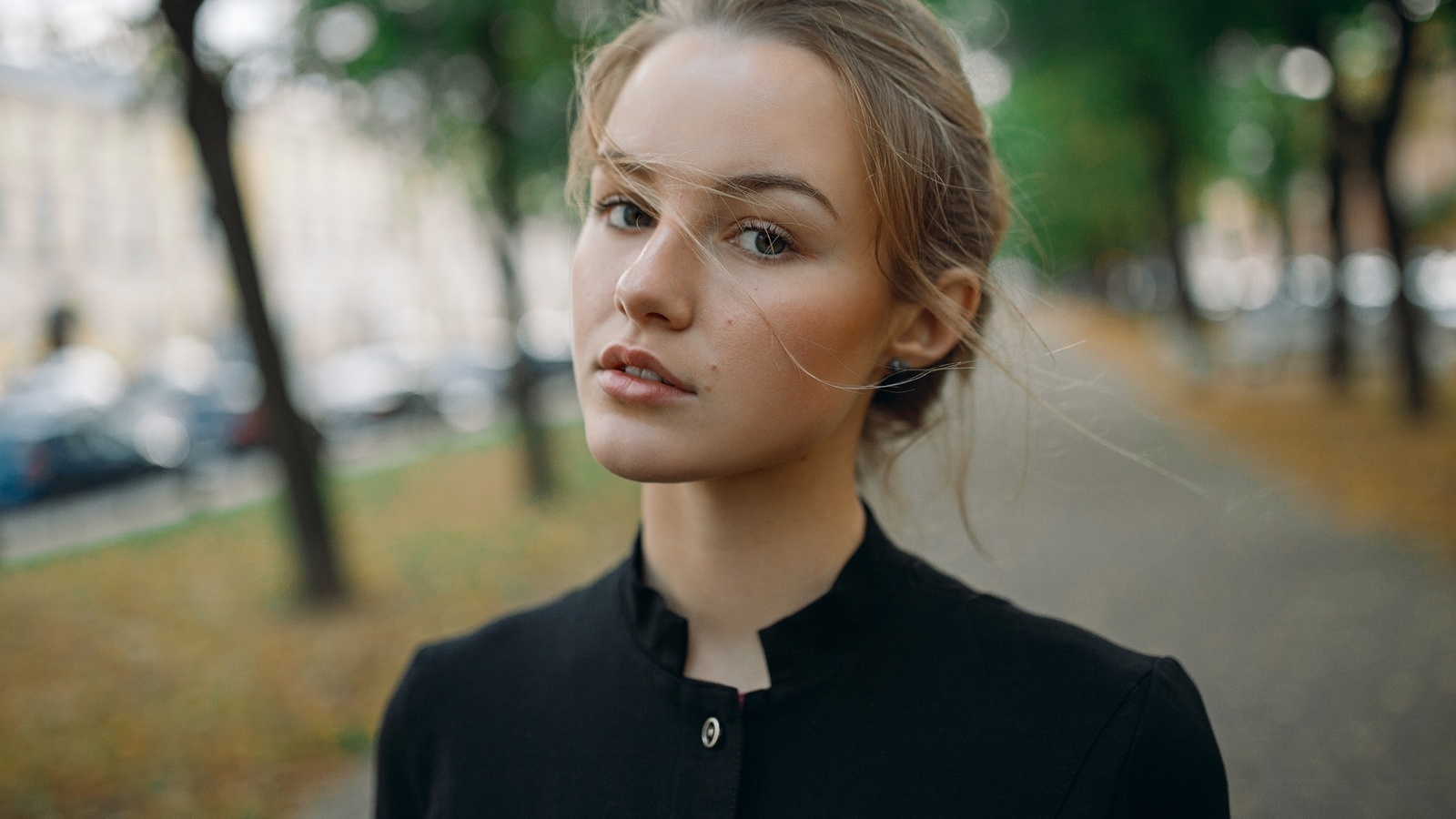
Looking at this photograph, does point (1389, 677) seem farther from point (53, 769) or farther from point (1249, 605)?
point (53, 769)

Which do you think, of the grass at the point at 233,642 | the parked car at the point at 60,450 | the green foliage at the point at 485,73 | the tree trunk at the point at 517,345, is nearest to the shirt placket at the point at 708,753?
the grass at the point at 233,642

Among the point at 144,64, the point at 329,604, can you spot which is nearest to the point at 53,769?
the point at 329,604

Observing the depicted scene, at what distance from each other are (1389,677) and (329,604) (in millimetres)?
7107

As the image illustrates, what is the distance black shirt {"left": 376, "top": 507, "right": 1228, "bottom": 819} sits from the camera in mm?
1342

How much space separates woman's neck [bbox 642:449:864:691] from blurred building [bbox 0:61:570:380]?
7207mm

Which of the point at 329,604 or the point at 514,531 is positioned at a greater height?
the point at 329,604

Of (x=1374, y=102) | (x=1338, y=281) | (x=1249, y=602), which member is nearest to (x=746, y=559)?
(x=1249, y=602)

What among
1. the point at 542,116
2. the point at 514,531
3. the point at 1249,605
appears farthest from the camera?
the point at 542,116

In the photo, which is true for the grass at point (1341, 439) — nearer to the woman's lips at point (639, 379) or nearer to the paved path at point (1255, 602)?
the paved path at point (1255, 602)

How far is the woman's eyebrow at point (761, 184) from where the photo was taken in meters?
1.37

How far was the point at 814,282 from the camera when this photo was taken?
1392 millimetres

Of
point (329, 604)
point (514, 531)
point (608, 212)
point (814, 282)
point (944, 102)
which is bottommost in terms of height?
point (514, 531)

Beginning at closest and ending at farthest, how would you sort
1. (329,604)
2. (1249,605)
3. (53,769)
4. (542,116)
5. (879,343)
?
1. (879,343)
2. (53,769)
3. (1249,605)
4. (329,604)
5. (542,116)

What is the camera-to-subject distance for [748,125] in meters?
1.38
